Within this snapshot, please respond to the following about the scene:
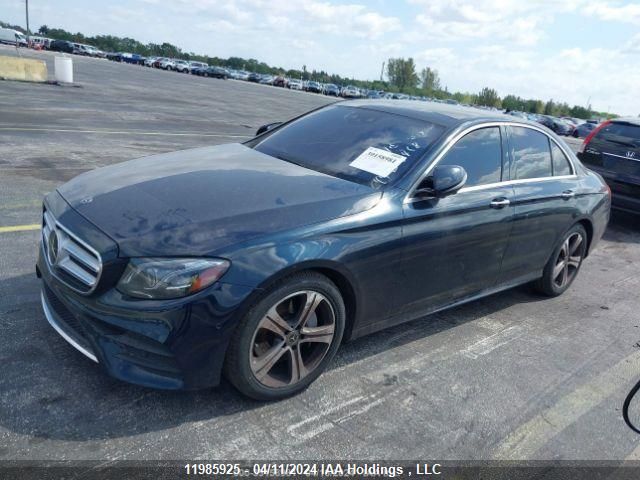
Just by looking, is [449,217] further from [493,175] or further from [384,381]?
[384,381]

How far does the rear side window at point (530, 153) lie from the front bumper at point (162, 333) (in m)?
2.77

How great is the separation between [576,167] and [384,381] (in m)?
3.14

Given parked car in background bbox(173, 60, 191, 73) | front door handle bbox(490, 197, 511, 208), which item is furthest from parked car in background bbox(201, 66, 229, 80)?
front door handle bbox(490, 197, 511, 208)

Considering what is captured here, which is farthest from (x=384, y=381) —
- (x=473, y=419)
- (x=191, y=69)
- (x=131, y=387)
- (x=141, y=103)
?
(x=191, y=69)

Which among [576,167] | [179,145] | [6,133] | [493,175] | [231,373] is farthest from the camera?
[179,145]

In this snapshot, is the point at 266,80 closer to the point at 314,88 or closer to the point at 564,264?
the point at 314,88

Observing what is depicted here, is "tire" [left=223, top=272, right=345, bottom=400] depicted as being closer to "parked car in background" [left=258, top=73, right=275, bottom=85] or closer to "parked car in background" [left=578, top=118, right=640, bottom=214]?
"parked car in background" [left=578, top=118, right=640, bottom=214]

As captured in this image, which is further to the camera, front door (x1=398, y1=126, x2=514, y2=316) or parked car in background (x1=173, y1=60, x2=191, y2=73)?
parked car in background (x1=173, y1=60, x2=191, y2=73)

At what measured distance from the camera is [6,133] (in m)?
9.97

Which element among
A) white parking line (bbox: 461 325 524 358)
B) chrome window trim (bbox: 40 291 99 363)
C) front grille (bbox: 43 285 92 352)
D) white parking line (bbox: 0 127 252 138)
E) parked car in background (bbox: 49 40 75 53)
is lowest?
parked car in background (bbox: 49 40 75 53)

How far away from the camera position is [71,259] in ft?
9.46

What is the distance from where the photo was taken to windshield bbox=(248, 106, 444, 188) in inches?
143

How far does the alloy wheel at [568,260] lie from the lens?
16.8 feet

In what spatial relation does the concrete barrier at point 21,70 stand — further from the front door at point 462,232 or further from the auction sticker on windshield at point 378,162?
the front door at point 462,232
